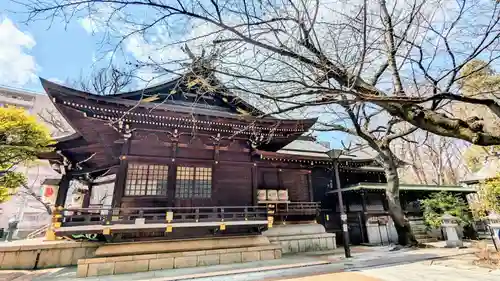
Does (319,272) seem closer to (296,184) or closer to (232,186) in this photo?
(232,186)

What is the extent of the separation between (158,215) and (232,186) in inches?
121

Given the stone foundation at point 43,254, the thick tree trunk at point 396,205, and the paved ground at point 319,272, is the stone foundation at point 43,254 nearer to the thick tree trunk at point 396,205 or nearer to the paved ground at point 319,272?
the paved ground at point 319,272

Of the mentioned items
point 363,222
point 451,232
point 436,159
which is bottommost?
point 451,232

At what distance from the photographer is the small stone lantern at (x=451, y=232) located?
1087 cm

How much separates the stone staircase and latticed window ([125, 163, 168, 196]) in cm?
1418

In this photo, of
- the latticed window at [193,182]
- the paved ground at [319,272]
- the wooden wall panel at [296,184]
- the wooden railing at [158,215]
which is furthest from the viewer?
the wooden wall panel at [296,184]

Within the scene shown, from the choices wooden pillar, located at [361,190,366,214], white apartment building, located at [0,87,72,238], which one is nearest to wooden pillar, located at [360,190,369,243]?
wooden pillar, located at [361,190,366,214]

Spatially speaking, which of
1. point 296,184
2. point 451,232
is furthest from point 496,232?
point 296,184

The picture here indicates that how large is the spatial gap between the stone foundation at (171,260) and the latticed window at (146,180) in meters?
2.13

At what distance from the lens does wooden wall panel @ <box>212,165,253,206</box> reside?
9505mm

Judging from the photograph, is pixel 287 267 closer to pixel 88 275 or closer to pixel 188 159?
pixel 188 159

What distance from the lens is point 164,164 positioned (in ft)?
29.6

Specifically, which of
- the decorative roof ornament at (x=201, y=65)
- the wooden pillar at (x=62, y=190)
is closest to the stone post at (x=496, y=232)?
the decorative roof ornament at (x=201, y=65)

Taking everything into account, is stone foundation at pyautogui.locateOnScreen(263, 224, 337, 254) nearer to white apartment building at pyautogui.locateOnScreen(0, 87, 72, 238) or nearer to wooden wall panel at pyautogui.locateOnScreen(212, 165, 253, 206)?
wooden wall panel at pyautogui.locateOnScreen(212, 165, 253, 206)
